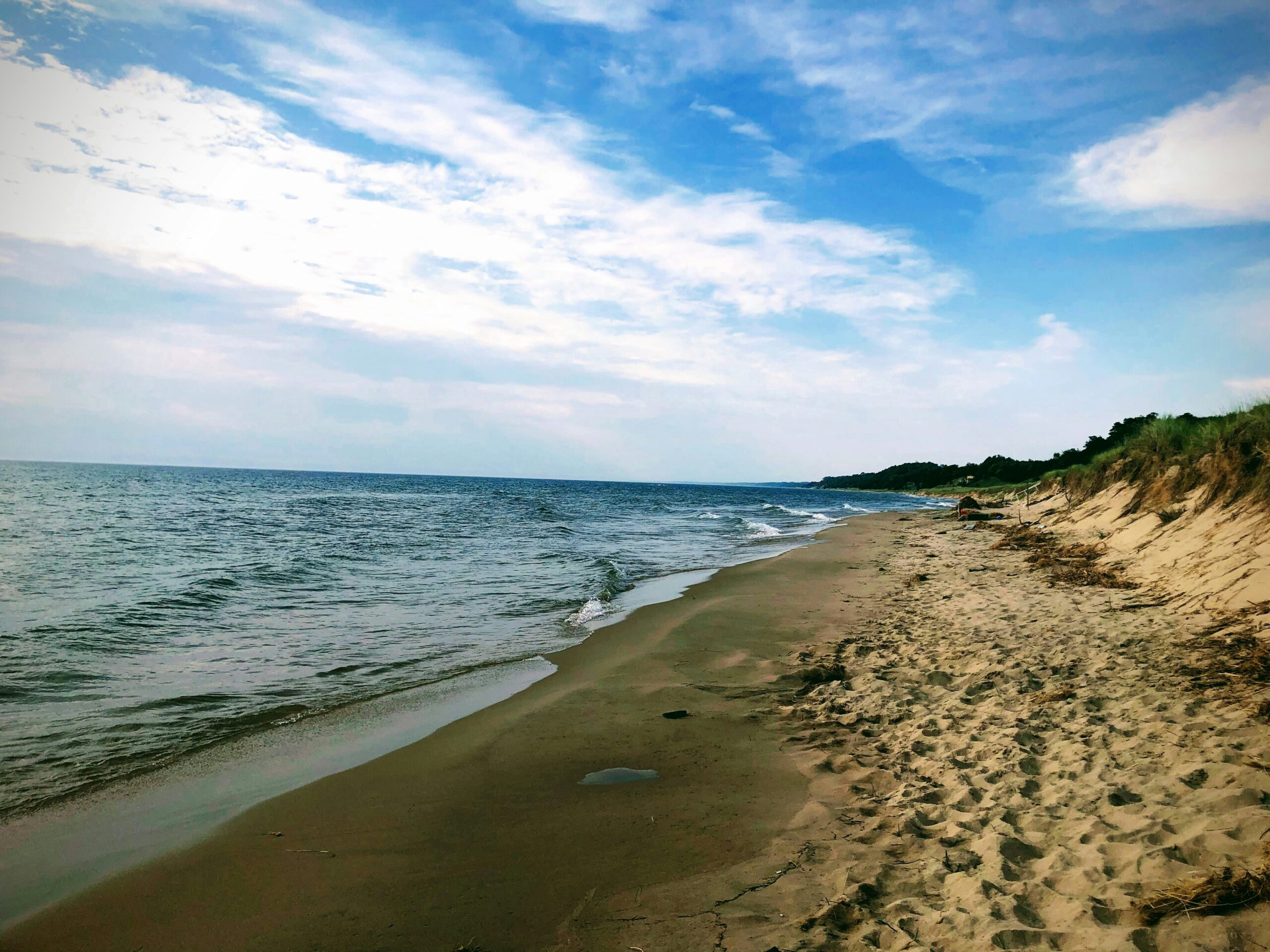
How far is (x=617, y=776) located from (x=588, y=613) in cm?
705

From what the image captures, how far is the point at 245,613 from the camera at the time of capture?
11.7 m

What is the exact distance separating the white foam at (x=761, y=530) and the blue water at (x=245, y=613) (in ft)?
0.83

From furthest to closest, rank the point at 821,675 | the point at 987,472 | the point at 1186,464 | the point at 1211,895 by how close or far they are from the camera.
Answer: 1. the point at 987,472
2. the point at 1186,464
3. the point at 821,675
4. the point at 1211,895

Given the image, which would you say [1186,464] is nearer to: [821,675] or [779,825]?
[821,675]

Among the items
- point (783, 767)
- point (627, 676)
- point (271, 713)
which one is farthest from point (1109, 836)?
point (271, 713)

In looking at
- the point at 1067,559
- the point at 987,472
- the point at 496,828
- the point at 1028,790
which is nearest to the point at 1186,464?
the point at 1067,559

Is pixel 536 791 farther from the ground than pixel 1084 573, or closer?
closer

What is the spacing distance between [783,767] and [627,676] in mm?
3172

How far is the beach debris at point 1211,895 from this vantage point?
2.81 m

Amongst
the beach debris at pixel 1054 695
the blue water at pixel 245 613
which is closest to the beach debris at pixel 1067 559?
the beach debris at pixel 1054 695

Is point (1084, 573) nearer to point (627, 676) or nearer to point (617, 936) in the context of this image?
point (627, 676)

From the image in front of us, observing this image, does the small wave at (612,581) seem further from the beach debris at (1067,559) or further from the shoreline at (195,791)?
the beach debris at (1067,559)

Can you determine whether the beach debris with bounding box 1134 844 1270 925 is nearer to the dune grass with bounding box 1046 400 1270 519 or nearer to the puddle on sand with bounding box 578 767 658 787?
the puddle on sand with bounding box 578 767 658 787

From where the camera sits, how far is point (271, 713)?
23.1 ft
